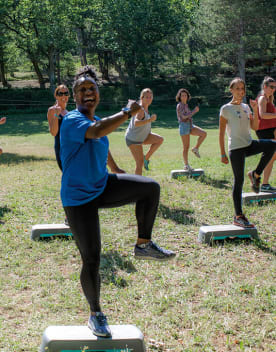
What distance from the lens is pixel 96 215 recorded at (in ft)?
10.5

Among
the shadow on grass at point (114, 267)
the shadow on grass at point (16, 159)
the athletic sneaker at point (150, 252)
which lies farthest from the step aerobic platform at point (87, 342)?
the shadow on grass at point (16, 159)

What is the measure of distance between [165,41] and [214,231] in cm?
3774

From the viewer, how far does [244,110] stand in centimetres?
598

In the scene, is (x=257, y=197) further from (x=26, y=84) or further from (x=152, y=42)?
(x=26, y=84)

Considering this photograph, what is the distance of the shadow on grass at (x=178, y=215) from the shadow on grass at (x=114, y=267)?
5.51 feet

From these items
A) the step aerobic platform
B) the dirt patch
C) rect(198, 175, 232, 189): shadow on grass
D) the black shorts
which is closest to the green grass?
the step aerobic platform

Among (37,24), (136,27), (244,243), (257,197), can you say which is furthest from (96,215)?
(136,27)

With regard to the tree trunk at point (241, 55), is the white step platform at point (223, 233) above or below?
below

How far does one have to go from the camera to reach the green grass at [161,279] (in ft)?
12.1

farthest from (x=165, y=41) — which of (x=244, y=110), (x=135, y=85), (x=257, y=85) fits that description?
(x=244, y=110)

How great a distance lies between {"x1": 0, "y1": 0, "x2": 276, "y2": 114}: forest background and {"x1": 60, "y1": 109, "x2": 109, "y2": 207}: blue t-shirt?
108 ft

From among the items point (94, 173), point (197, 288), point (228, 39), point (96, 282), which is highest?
point (228, 39)

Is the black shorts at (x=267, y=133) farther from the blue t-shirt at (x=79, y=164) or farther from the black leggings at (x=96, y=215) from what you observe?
the blue t-shirt at (x=79, y=164)

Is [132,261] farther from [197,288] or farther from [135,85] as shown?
[135,85]
